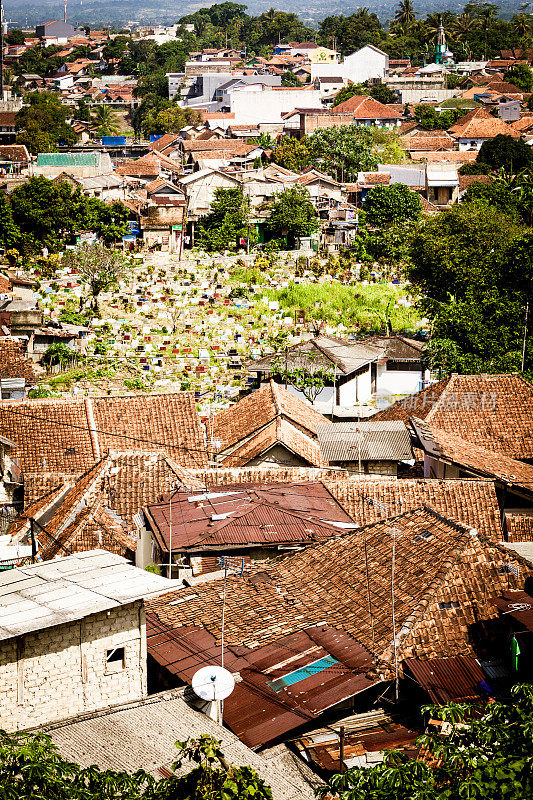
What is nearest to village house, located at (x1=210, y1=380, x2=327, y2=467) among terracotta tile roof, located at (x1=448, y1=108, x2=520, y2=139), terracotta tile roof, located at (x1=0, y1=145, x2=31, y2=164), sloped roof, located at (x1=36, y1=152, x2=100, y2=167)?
sloped roof, located at (x1=36, y1=152, x2=100, y2=167)

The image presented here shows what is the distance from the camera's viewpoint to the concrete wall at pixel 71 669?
304 inches

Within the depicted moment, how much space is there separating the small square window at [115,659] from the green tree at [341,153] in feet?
137

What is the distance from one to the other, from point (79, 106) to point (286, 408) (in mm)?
72417

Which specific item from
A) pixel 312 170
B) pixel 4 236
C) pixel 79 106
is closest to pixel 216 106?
pixel 79 106

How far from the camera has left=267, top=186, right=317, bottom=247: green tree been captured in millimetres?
37219

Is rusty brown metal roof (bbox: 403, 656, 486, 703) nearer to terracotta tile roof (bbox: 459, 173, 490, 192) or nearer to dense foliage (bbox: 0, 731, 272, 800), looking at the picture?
dense foliage (bbox: 0, 731, 272, 800)

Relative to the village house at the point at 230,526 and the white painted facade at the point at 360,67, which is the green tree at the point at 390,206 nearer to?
the village house at the point at 230,526

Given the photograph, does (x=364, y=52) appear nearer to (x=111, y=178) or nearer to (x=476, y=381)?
(x=111, y=178)

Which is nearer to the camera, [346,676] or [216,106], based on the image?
[346,676]

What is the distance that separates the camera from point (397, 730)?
27.6 ft

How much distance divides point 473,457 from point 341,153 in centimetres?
3479

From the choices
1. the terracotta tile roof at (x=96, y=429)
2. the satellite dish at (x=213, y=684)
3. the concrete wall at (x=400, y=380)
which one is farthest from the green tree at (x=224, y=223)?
the satellite dish at (x=213, y=684)

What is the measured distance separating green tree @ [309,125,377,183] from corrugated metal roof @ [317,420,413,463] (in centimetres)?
3159

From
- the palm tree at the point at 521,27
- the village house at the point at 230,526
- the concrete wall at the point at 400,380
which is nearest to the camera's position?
the village house at the point at 230,526
